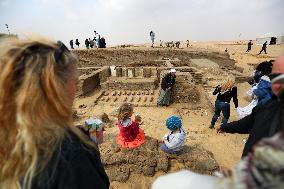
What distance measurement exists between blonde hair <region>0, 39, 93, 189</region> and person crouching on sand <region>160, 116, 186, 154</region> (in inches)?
138

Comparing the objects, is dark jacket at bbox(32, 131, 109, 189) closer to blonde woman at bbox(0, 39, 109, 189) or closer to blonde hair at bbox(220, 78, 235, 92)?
blonde woman at bbox(0, 39, 109, 189)

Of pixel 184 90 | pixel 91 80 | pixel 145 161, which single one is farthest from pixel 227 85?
pixel 91 80

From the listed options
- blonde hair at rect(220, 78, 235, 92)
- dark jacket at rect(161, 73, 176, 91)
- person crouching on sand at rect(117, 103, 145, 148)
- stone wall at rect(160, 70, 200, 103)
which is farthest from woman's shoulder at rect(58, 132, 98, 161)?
stone wall at rect(160, 70, 200, 103)

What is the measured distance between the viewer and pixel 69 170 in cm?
133

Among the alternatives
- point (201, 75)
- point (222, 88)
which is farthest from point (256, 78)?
point (201, 75)

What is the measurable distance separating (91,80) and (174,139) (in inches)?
318

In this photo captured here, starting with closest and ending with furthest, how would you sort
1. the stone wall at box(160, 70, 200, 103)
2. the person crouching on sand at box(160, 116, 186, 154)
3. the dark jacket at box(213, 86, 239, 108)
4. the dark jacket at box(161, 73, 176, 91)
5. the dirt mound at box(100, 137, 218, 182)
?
the dirt mound at box(100, 137, 218, 182) < the person crouching on sand at box(160, 116, 186, 154) < the dark jacket at box(213, 86, 239, 108) < the dark jacket at box(161, 73, 176, 91) < the stone wall at box(160, 70, 200, 103)

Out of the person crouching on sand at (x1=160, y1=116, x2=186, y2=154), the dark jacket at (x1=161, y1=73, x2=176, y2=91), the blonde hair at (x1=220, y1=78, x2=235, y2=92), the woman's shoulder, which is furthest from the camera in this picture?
the dark jacket at (x1=161, y1=73, x2=176, y2=91)

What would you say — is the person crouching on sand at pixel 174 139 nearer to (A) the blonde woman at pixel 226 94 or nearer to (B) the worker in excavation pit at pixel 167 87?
(A) the blonde woman at pixel 226 94

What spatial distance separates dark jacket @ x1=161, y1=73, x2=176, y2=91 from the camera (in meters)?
9.20

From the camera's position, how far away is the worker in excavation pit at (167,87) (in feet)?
30.2

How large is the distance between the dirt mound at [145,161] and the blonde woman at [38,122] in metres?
2.92

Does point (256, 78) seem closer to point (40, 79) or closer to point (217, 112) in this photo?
point (217, 112)

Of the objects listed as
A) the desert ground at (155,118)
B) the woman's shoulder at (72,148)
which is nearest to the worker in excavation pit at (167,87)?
the desert ground at (155,118)
